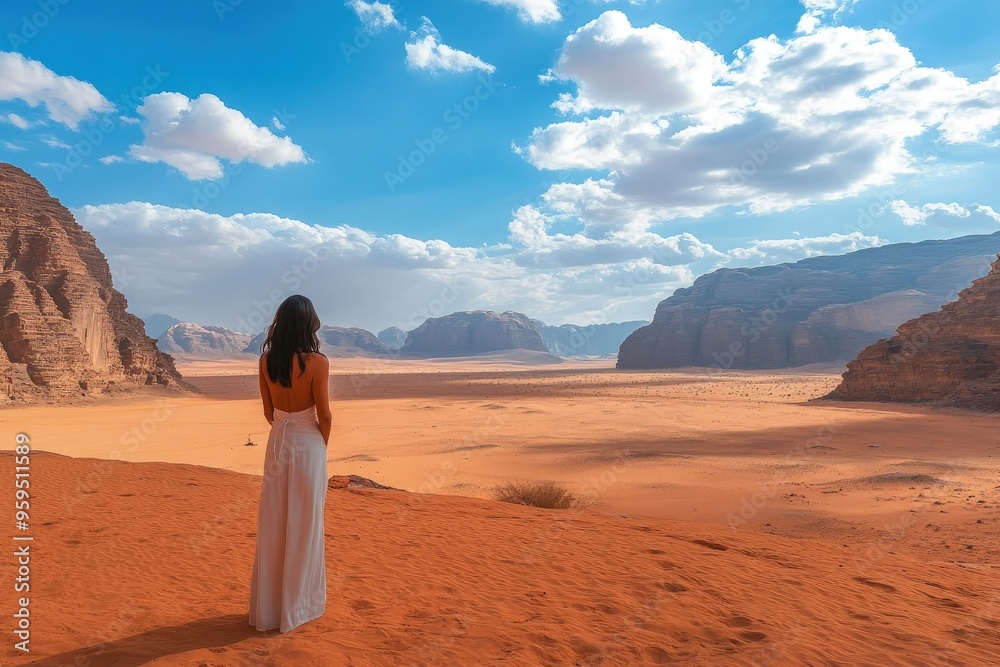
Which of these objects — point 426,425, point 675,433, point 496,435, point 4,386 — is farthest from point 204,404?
point 675,433

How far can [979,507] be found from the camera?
32.9ft

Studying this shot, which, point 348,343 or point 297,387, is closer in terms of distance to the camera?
point 297,387

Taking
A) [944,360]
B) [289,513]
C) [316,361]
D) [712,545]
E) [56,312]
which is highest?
[56,312]

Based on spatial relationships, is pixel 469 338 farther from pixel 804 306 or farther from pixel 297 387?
pixel 297 387

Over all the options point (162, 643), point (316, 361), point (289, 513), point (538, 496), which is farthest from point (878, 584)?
point (162, 643)

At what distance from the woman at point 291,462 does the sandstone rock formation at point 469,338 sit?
179696 mm

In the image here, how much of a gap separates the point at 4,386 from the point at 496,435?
26126mm

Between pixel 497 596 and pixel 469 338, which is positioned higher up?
pixel 469 338

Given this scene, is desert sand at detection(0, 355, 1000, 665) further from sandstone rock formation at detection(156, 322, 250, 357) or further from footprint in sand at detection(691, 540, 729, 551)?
sandstone rock formation at detection(156, 322, 250, 357)

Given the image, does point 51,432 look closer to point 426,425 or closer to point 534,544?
point 426,425

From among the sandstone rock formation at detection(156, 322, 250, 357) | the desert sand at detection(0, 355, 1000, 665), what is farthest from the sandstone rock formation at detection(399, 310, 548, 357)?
the desert sand at detection(0, 355, 1000, 665)

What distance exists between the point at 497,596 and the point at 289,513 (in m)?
2.29

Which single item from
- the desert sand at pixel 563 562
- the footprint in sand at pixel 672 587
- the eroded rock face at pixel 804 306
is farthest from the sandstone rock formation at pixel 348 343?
the footprint in sand at pixel 672 587

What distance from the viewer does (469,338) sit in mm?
192250
